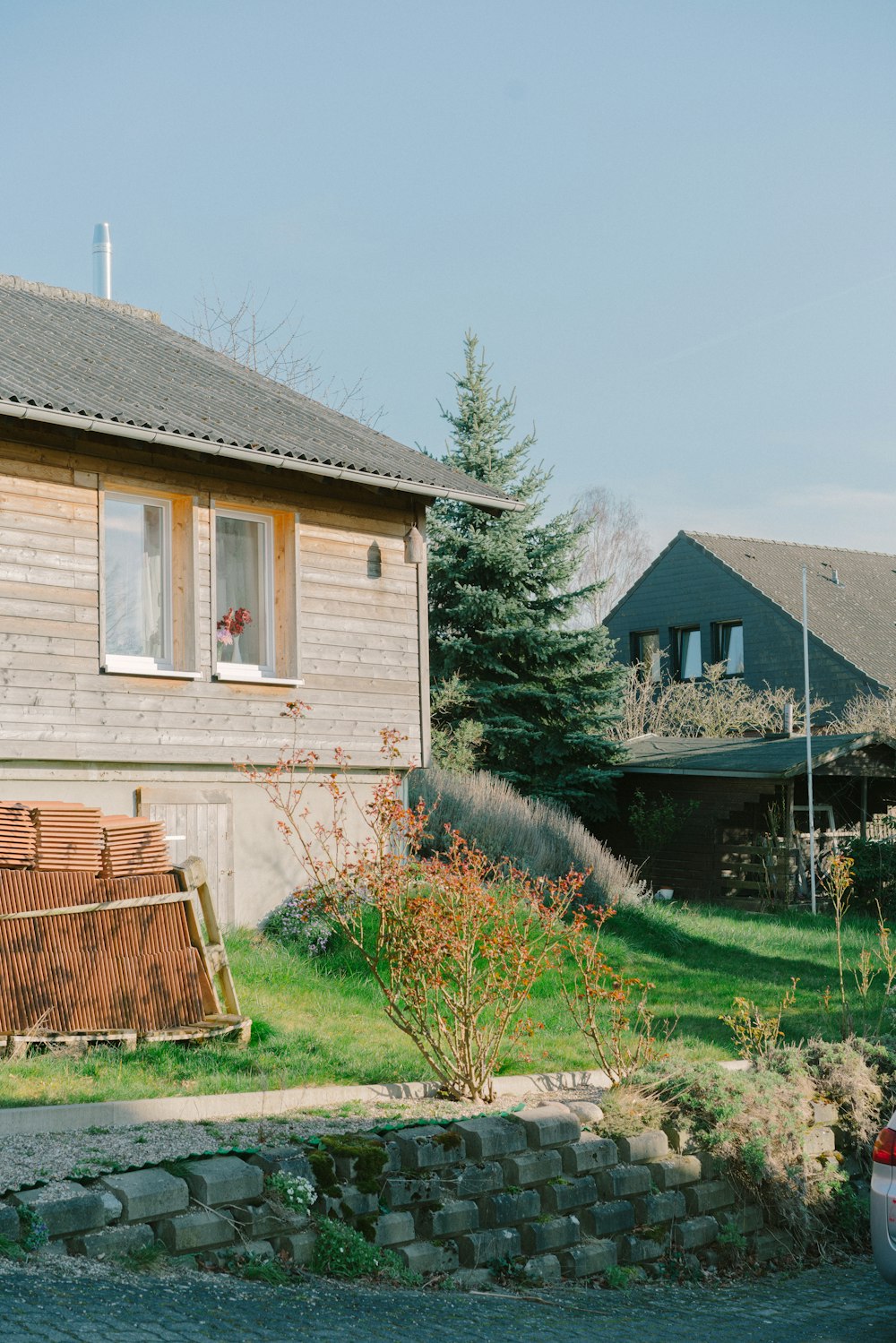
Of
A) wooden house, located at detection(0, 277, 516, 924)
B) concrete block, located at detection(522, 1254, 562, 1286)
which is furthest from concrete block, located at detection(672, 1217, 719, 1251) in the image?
wooden house, located at detection(0, 277, 516, 924)

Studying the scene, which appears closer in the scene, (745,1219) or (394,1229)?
(394,1229)

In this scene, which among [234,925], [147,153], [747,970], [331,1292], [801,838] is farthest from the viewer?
[801,838]

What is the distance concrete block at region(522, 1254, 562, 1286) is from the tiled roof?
24.9 m

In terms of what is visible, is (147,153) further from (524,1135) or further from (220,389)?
(524,1135)

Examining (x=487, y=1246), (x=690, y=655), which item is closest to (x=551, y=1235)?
(x=487, y=1246)

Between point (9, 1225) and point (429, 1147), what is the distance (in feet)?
7.15

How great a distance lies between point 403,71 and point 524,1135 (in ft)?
28.4

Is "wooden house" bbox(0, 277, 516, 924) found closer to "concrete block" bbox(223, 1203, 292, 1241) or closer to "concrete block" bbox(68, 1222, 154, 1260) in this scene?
"concrete block" bbox(223, 1203, 292, 1241)

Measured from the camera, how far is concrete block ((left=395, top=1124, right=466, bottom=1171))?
6.53 metres

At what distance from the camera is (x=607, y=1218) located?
7.16m

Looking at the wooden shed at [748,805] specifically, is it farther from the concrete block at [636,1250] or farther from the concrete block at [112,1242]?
the concrete block at [112,1242]

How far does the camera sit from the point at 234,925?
13.5m

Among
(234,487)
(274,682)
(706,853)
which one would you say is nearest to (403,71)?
(234,487)

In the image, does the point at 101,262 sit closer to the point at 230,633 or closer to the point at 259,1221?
the point at 230,633
